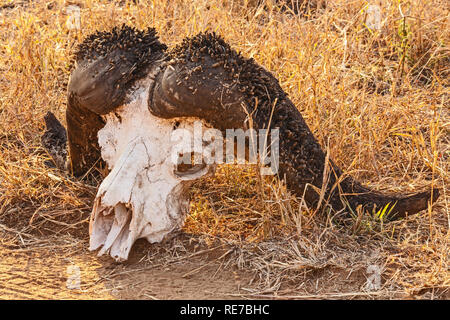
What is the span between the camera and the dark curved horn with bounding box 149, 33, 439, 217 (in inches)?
105

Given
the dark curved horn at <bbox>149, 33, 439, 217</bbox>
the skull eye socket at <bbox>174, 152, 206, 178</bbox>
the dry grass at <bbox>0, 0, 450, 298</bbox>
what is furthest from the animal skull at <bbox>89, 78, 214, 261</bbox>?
the dry grass at <bbox>0, 0, 450, 298</bbox>

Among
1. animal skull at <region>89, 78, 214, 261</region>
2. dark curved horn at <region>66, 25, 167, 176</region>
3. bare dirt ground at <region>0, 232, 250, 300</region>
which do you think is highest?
dark curved horn at <region>66, 25, 167, 176</region>

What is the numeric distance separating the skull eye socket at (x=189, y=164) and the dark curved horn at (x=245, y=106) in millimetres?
186

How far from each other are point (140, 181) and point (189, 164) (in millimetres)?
243

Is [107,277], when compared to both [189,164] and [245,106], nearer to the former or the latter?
[189,164]

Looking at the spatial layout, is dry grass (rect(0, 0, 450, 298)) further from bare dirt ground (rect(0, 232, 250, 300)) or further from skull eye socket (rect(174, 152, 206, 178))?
skull eye socket (rect(174, 152, 206, 178))

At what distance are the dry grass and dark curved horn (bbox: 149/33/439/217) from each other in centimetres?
10

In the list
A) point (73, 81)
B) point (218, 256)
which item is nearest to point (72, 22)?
point (73, 81)

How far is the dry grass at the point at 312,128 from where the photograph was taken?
2639 millimetres

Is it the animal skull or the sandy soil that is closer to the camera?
the sandy soil

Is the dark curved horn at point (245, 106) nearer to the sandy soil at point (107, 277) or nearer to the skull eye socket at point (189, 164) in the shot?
the skull eye socket at point (189, 164)

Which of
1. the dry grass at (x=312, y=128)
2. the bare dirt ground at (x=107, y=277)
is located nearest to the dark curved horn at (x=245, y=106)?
the dry grass at (x=312, y=128)

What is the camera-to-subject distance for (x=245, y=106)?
8.84 feet

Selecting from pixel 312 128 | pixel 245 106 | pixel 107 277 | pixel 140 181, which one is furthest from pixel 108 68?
pixel 312 128
